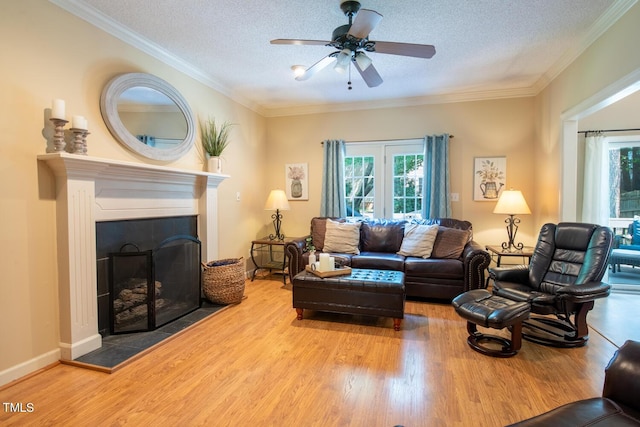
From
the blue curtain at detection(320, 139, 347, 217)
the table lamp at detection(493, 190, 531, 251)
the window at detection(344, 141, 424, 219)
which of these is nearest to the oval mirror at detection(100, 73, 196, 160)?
the blue curtain at detection(320, 139, 347, 217)

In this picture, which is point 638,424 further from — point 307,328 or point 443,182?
point 443,182

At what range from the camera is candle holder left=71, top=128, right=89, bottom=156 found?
2.35 m

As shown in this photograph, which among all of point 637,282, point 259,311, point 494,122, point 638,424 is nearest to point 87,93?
point 259,311

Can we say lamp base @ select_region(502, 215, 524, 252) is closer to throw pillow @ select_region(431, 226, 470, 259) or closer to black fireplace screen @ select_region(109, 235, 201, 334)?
throw pillow @ select_region(431, 226, 470, 259)

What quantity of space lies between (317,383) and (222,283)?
181cm

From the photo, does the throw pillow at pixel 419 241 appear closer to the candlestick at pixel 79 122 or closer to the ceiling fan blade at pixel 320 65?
the ceiling fan blade at pixel 320 65

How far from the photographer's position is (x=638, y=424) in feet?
3.68

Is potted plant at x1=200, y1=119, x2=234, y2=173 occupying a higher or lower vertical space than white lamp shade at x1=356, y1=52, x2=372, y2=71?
lower

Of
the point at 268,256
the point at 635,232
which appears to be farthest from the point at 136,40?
the point at 635,232

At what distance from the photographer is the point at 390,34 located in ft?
9.65

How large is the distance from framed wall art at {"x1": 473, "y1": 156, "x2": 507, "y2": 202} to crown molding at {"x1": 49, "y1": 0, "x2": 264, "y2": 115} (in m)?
3.73

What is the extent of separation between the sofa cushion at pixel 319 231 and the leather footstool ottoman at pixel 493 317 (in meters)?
2.30

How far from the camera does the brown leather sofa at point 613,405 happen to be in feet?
3.75

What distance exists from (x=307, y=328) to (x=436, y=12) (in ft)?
9.84
